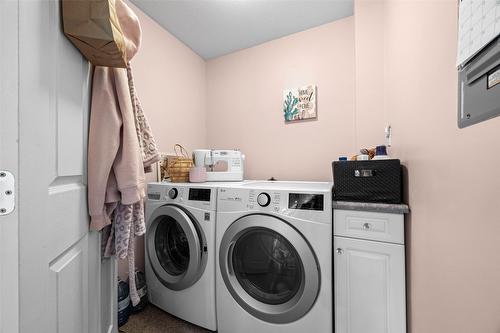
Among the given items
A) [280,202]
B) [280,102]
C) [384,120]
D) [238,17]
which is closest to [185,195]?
[280,202]

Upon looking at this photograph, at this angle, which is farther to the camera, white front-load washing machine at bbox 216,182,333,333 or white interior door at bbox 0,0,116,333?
white front-load washing machine at bbox 216,182,333,333

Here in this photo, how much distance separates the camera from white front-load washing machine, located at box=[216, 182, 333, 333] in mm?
1007

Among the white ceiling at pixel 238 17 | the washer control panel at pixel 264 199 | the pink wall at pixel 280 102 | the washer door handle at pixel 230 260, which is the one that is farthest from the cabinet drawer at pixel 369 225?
the white ceiling at pixel 238 17

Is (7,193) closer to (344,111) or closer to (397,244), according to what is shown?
(397,244)

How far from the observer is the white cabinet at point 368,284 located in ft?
3.05

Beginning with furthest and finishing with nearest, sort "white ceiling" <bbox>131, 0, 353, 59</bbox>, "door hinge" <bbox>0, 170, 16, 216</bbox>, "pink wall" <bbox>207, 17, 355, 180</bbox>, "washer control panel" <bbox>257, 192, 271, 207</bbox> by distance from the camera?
"pink wall" <bbox>207, 17, 355, 180</bbox>, "white ceiling" <bbox>131, 0, 353, 59</bbox>, "washer control panel" <bbox>257, 192, 271, 207</bbox>, "door hinge" <bbox>0, 170, 16, 216</bbox>

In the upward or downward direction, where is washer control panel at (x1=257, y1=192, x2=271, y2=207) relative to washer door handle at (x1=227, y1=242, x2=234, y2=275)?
upward

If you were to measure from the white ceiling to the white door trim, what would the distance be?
5.24ft

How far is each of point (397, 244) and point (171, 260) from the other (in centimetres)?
141

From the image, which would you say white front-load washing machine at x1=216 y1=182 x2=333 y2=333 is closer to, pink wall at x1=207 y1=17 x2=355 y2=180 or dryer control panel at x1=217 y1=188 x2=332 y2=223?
dryer control panel at x1=217 y1=188 x2=332 y2=223

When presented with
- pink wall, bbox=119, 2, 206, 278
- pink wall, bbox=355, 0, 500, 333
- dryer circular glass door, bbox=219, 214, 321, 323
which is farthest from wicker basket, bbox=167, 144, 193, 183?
pink wall, bbox=355, 0, 500, 333

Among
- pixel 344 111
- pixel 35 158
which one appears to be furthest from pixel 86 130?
pixel 344 111

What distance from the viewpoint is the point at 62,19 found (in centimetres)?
58

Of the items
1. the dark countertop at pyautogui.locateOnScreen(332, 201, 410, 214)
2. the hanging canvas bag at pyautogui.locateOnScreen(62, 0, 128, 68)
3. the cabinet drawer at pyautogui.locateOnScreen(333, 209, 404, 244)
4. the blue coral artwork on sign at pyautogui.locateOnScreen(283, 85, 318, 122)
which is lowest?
the cabinet drawer at pyautogui.locateOnScreen(333, 209, 404, 244)
